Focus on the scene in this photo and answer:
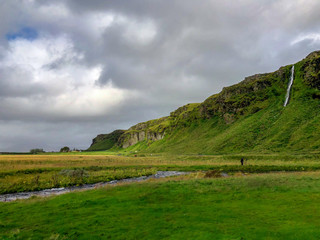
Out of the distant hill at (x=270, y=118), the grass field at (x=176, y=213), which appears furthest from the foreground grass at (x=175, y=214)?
Answer: the distant hill at (x=270, y=118)

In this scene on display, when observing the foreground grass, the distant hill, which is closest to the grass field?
the foreground grass

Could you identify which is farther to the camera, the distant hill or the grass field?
the distant hill

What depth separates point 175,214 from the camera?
17.0 meters

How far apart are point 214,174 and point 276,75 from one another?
6520 inches

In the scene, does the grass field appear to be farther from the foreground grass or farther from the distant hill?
the distant hill

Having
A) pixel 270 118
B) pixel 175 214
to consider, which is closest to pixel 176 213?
pixel 175 214

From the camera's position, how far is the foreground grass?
13258mm

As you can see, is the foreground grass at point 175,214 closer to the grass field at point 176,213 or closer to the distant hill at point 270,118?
the grass field at point 176,213

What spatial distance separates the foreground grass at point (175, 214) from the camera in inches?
522

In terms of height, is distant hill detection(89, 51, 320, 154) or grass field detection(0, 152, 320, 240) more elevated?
distant hill detection(89, 51, 320, 154)

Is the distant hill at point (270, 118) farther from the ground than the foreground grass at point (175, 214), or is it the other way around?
the distant hill at point (270, 118)

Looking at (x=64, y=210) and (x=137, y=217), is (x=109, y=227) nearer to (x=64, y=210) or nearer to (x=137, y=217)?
(x=137, y=217)

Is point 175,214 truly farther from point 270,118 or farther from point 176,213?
point 270,118

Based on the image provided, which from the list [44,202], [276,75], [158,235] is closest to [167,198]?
[158,235]
